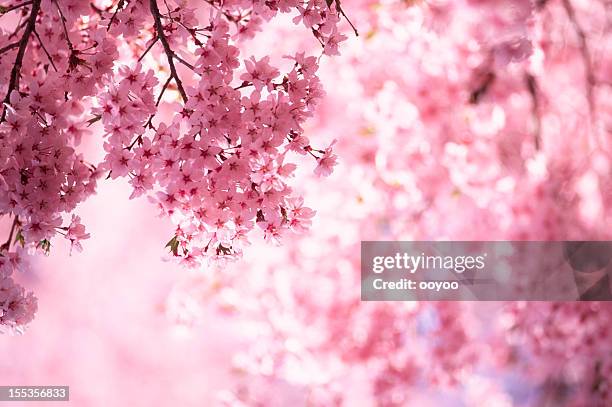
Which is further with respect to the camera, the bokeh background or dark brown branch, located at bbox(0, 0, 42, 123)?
the bokeh background

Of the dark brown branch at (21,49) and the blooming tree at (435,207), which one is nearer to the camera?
the dark brown branch at (21,49)

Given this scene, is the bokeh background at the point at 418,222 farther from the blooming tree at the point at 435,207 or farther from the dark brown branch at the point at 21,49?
the dark brown branch at the point at 21,49

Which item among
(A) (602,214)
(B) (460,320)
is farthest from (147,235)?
(A) (602,214)

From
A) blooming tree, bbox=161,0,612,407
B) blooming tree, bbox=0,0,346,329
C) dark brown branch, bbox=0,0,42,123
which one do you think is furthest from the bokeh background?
dark brown branch, bbox=0,0,42,123

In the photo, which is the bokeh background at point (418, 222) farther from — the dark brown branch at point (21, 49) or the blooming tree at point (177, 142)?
the dark brown branch at point (21, 49)

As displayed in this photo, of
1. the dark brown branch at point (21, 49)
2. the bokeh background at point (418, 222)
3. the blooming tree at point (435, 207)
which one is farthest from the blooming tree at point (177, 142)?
the blooming tree at point (435, 207)

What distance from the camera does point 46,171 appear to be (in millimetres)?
855

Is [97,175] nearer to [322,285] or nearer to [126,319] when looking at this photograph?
[322,285]

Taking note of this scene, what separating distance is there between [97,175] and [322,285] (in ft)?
4.79

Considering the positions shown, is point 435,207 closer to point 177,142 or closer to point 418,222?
point 418,222

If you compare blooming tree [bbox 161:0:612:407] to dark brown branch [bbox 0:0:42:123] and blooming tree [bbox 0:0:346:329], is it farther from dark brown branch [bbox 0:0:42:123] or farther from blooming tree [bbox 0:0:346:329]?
dark brown branch [bbox 0:0:42:123]

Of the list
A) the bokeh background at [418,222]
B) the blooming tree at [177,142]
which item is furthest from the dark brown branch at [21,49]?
the bokeh background at [418,222]

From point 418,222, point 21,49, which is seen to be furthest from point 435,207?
point 21,49

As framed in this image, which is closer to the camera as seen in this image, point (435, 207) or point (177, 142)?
point (177, 142)
